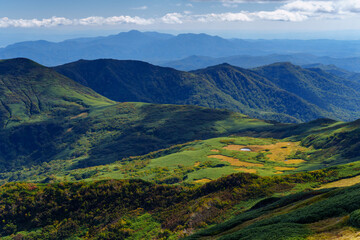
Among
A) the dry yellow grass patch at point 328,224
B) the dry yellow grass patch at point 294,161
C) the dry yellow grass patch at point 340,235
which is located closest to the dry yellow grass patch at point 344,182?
the dry yellow grass patch at point 328,224

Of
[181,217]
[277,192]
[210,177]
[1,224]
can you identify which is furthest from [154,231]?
[210,177]

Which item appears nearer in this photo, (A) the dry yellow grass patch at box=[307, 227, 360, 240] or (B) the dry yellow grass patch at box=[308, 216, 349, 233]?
(A) the dry yellow grass patch at box=[307, 227, 360, 240]

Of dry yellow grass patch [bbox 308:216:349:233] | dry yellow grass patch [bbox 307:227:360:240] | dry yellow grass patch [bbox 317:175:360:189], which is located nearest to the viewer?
dry yellow grass patch [bbox 307:227:360:240]

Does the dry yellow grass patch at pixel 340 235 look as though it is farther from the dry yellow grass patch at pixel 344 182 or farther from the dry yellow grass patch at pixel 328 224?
the dry yellow grass patch at pixel 344 182

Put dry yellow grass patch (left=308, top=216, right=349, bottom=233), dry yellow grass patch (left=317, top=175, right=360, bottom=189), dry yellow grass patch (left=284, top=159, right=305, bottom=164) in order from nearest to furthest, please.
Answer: dry yellow grass patch (left=308, top=216, right=349, bottom=233)
dry yellow grass patch (left=317, top=175, right=360, bottom=189)
dry yellow grass patch (left=284, top=159, right=305, bottom=164)

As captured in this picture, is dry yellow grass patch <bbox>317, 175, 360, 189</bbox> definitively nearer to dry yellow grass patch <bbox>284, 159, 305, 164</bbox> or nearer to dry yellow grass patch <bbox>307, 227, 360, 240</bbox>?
dry yellow grass patch <bbox>307, 227, 360, 240</bbox>

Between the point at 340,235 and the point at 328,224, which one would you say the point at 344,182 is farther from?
the point at 340,235

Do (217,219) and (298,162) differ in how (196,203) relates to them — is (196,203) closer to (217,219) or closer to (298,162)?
(217,219)

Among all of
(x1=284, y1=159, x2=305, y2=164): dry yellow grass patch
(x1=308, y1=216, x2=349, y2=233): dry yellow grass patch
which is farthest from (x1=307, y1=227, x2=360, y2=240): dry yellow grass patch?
(x1=284, y1=159, x2=305, y2=164): dry yellow grass patch
